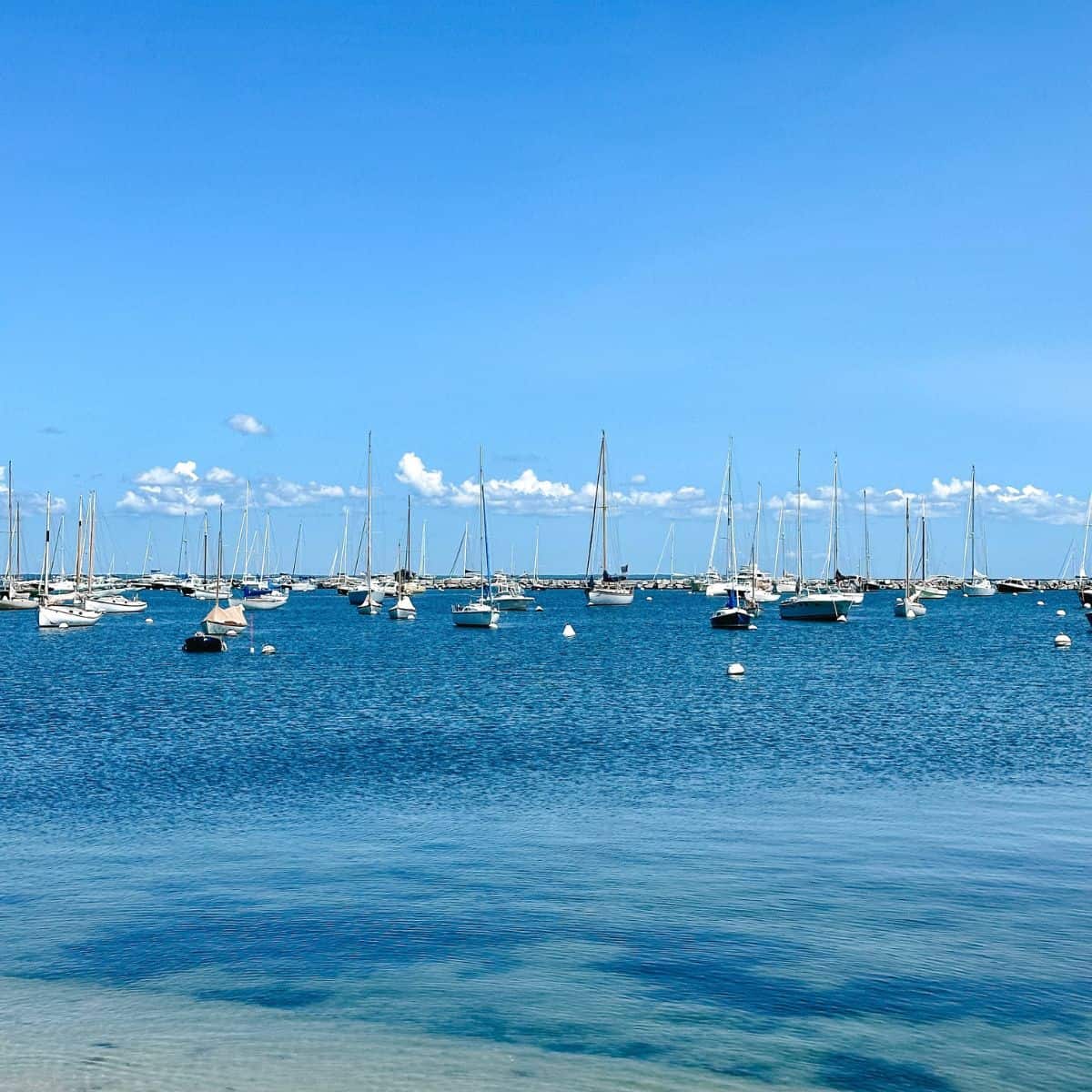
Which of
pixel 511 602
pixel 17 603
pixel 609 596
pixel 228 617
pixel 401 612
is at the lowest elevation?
pixel 17 603

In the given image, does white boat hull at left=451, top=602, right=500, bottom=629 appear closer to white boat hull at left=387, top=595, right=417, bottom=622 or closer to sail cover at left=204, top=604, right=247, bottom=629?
white boat hull at left=387, top=595, right=417, bottom=622

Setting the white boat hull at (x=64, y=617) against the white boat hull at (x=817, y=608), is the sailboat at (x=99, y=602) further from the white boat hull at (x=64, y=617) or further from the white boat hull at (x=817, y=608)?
the white boat hull at (x=817, y=608)

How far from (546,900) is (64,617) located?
114633 mm

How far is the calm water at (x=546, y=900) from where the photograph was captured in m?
A: 15.7

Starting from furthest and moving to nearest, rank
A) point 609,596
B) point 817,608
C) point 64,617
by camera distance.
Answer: point 609,596
point 817,608
point 64,617

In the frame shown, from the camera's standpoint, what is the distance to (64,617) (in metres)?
126

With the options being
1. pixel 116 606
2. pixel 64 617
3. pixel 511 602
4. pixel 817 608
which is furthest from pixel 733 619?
pixel 116 606

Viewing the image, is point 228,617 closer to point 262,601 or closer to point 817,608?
point 817,608

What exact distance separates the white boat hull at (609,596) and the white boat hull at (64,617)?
68415 mm

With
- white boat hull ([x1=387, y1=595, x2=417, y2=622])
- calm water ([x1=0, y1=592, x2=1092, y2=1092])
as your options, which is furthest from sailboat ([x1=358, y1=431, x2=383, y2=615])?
calm water ([x1=0, y1=592, x2=1092, y2=1092])

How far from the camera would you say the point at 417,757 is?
134ft

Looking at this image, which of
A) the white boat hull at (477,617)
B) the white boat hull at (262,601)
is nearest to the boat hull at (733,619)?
the white boat hull at (477,617)

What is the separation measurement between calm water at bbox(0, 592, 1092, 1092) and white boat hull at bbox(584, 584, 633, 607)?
116 m

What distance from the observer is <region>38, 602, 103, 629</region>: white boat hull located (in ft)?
Result: 405
